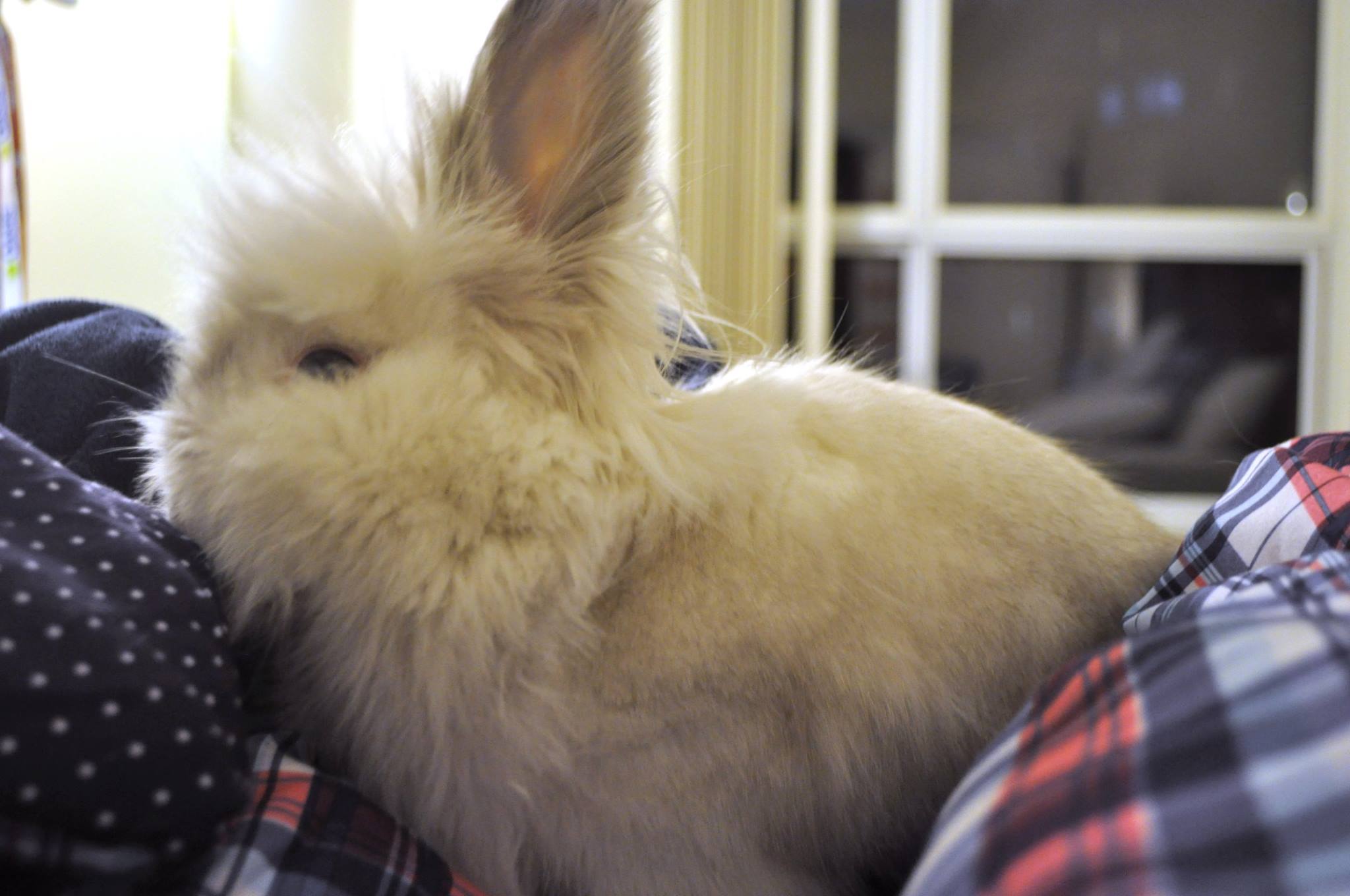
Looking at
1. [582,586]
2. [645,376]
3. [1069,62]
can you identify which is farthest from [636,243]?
[1069,62]

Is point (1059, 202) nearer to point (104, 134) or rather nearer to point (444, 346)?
point (104, 134)

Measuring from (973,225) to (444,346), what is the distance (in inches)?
100

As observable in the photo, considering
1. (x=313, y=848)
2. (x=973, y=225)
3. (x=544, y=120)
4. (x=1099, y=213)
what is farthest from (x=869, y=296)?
(x=313, y=848)

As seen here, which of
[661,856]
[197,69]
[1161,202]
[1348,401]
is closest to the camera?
[661,856]

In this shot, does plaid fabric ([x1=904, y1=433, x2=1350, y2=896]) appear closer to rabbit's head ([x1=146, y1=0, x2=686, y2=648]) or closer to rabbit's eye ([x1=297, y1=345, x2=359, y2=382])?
rabbit's head ([x1=146, y1=0, x2=686, y2=648])

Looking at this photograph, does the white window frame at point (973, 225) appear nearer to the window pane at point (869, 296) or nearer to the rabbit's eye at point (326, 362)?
the window pane at point (869, 296)

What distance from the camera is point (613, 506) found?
1.93ft

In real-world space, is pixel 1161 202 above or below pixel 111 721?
above

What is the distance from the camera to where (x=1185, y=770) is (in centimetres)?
36

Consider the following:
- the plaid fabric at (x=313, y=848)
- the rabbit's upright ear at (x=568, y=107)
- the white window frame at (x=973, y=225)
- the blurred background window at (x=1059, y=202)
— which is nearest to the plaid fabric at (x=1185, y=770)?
the plaid fabric at (x=313, y=848)

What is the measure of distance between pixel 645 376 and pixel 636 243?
9 centimetres

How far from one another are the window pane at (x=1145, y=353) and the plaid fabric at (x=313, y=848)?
259 cm

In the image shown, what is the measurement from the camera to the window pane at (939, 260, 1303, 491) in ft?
9.46

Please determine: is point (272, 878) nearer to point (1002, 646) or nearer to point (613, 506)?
point (613, 506)
